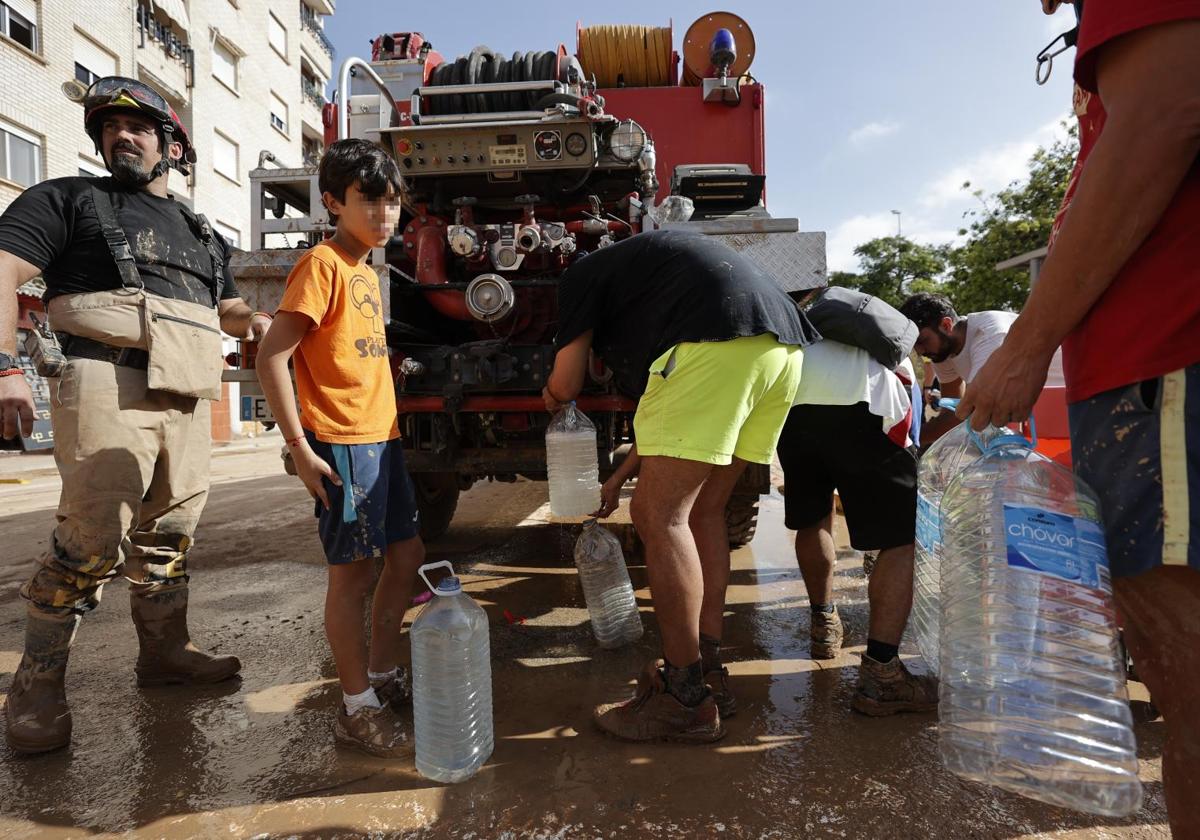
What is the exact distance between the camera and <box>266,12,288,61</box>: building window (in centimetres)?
2269

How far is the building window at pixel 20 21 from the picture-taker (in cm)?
1349

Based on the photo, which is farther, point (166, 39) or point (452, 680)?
point (166, 39)

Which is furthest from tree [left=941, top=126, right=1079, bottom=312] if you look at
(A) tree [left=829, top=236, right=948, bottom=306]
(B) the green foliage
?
(A) tree [left=829, top=236, right=948, bottom=306]

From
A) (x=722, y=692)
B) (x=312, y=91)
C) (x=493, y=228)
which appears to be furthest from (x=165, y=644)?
(x=312, y=91)

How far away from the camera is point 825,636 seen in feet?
9.51

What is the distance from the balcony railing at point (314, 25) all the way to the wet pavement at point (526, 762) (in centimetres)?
2950

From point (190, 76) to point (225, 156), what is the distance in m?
2.25

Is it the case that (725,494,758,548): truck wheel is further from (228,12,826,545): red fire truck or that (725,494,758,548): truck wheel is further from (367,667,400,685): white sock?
(367,667,400,685): white sock

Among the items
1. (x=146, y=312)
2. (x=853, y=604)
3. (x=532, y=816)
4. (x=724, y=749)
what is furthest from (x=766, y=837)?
(x=146, y=312)

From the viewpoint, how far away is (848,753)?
2.09 metres

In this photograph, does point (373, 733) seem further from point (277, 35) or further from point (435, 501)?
point (277, 35)

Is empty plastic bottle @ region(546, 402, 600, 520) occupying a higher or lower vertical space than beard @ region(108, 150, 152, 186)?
lower

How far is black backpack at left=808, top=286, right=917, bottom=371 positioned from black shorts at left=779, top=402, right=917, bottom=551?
0.79ft

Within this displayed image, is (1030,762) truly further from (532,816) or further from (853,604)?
(853,604)
